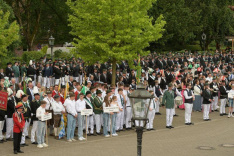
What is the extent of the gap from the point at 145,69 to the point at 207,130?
1311cm

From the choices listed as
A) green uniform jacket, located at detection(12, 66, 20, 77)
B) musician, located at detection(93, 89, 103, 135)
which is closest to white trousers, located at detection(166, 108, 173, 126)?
musician, located at detection(93, 89, 103, 135)

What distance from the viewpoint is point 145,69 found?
112ft

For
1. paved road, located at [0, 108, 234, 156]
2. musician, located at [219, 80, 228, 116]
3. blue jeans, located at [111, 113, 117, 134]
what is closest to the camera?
paved road, located at [0, 108, 234, 156]

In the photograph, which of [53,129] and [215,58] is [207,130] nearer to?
[53,129]

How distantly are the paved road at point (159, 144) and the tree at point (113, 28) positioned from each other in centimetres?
519

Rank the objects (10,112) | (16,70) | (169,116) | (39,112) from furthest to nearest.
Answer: (16,70), (169,116), (10,112), (39,112)

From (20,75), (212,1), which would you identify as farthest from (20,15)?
(212,1)

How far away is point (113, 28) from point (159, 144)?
9.24 m

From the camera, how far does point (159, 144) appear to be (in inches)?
720

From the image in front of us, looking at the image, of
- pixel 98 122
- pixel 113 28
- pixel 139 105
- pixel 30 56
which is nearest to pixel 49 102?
pixel 98 122

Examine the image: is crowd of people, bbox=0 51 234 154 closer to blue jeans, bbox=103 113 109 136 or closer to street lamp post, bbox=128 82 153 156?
blue jeans, bbox=103 113 109 136

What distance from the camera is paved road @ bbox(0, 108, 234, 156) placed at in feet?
54.7

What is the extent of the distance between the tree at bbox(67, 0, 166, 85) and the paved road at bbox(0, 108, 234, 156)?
Result: 17.0 ft

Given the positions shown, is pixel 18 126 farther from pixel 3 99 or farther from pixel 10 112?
pixel 10 112
